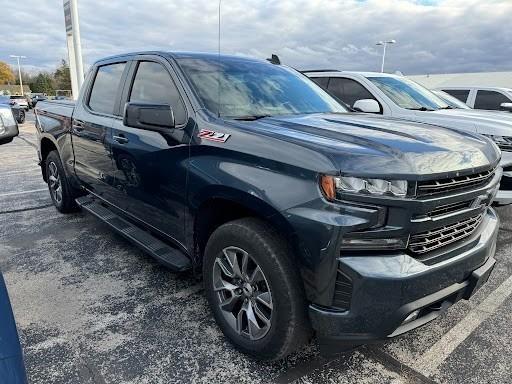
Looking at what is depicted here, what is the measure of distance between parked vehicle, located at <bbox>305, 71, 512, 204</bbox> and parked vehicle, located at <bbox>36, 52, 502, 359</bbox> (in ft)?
7.54

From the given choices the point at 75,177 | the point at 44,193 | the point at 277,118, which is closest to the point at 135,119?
the point at 277,118

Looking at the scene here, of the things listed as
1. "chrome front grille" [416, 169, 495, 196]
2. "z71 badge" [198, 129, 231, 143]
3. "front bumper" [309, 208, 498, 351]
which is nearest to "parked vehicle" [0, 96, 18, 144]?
"z71 badge" [198, 129, 231, 143]

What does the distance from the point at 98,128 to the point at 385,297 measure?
9.88 feet

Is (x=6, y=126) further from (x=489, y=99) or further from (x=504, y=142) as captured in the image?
(x=489, y=99)

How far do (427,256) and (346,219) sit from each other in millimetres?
516

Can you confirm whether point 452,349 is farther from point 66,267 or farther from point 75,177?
point 75,177

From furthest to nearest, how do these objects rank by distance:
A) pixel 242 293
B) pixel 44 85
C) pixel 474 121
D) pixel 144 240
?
1. pixel 44 85
2. pixel 474 121
3. pixel 144 240
4. pixel 242 293

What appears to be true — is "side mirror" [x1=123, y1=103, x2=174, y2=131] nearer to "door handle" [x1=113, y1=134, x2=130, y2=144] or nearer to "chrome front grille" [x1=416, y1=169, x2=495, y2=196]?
"door handle" [x1=113, y1=134, x2=130, y2=144]

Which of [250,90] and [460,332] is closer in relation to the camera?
[460,332]

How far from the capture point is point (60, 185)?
523cm

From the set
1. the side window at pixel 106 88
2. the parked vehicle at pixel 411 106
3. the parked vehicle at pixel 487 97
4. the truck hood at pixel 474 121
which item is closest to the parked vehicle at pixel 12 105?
the side window at pixel 106 88

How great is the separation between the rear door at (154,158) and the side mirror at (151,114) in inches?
4.9

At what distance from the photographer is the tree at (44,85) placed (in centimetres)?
7872

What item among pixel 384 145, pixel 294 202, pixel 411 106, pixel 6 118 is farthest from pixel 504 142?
pixel 6 118
